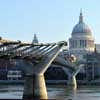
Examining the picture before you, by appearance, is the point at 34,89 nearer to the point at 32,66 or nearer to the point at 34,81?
the point at 34,81

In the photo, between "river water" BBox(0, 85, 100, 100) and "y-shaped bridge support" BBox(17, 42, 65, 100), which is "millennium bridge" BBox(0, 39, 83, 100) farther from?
"river water" BBox(0, 85, 100, 100)

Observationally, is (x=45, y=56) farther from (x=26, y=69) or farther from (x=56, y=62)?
(x=56, y=62)

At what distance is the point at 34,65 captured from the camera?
283 ft

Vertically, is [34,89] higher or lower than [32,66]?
lower

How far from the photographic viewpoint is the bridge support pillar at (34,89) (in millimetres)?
82625

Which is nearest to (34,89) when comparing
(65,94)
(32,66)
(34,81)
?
(34,81)

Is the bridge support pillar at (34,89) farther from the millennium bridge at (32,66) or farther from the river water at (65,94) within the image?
the river water at (65,94)

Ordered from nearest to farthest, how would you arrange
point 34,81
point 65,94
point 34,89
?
point 34,89 < point 34,81 < point 65,94

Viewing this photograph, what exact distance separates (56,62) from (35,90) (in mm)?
29898

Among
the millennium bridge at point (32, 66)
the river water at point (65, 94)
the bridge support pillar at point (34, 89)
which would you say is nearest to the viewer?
the millennium bridge at point (32, 66)

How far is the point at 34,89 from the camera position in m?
83.5

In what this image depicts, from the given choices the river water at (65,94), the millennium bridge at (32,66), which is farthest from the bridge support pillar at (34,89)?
the river water at (65,94)

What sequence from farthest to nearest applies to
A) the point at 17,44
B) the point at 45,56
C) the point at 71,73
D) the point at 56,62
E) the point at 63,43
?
the point at 71,73
the point at 56,62
the point at 63,43
the point at 45,56
the point at 17,44

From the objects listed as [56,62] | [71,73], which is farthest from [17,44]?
[71,73]
